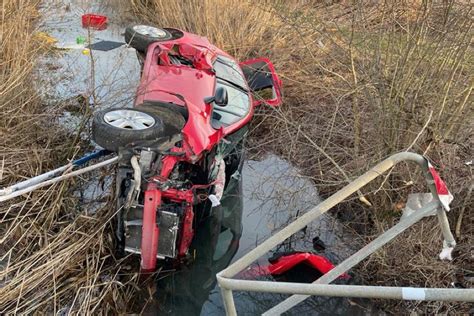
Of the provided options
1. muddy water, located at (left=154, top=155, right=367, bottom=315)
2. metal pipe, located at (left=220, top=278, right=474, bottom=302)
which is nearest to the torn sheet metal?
muddy water, located at (left=154, top=155, right=367, bottom=315)

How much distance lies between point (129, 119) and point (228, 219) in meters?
1.91

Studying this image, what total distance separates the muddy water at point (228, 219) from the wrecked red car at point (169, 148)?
0.83 ft

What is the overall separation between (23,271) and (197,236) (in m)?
1.81

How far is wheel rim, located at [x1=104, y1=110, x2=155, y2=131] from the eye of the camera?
4035mm

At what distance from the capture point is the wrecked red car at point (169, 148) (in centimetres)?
394

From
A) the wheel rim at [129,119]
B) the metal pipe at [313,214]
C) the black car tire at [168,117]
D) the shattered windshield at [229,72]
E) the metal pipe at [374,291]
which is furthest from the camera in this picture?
the shattered windshield at [229,72]

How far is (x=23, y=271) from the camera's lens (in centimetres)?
390

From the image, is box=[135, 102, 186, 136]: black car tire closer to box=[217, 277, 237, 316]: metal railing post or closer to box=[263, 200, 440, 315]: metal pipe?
box=[263, 200, 440, 315]: metal pipe

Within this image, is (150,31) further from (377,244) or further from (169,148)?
(377,244)

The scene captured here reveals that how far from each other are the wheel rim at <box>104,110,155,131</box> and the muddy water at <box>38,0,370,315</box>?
1.13 metres

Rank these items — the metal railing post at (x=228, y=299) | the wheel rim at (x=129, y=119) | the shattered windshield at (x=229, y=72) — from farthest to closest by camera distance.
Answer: the shattered windshield at (x=229, y=72), the wheel rim at (x=129, y=119), the metal railing post at (x=228, y=299)

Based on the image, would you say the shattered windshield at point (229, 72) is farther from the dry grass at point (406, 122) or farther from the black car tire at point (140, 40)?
the dry grass at point (406, 122)

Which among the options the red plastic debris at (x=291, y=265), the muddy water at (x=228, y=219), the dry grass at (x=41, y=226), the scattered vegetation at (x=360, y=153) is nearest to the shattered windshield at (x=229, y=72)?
the muddy water at (x=228, y=219)

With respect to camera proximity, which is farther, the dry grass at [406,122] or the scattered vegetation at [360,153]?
the dry grass at [406,122]
